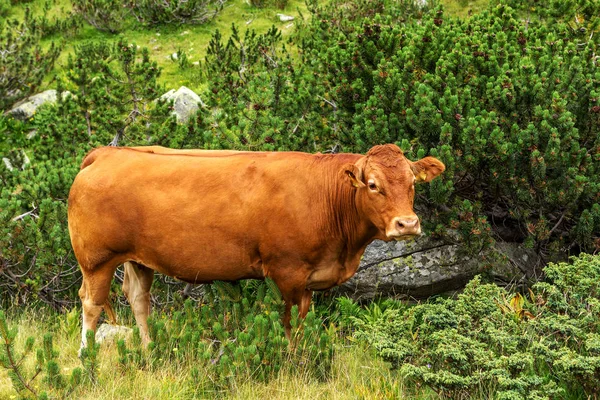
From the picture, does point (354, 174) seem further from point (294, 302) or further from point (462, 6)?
point (462, 6)

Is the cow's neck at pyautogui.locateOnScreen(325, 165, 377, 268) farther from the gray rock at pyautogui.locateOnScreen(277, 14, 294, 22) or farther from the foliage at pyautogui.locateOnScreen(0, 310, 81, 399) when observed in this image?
the gray rock at pyautogui.locateOnScreen(277, 14, 294, 22)

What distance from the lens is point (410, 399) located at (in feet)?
15.1

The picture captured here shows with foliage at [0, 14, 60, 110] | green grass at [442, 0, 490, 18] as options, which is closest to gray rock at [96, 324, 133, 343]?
foliage at [0, 14, 60, 110]

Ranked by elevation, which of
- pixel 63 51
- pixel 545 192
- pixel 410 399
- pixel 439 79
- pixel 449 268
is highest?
Result: pixel 439 79

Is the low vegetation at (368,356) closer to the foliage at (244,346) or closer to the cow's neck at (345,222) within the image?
the foliage at (244,346)

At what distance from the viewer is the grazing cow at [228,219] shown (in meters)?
5.23

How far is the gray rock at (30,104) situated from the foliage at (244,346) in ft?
29.7

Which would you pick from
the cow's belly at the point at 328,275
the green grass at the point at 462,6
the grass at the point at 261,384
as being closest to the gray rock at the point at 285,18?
the green grass at the point at 462,6

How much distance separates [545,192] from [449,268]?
117cm

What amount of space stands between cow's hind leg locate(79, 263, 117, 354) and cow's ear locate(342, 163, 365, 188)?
2005 mm

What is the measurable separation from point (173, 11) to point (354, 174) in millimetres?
12669

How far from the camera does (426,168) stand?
5219 millimetres

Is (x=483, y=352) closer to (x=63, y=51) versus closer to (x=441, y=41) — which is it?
(x=441, y=41)

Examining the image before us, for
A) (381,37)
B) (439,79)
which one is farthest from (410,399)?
(381,37)
